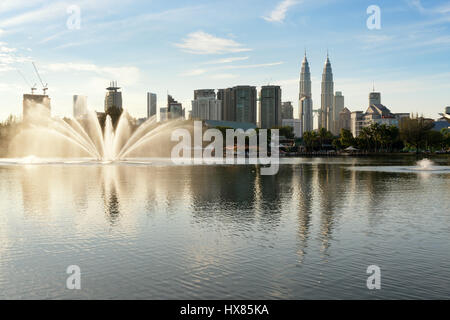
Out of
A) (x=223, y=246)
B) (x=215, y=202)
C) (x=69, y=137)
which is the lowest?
(x=223, y=246)

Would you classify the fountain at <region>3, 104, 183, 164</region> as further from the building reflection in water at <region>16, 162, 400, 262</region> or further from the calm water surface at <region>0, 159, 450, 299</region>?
the calm water surface at <region>0, 159, 450, 299</region>

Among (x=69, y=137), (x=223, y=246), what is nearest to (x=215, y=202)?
(x=223, y=246)

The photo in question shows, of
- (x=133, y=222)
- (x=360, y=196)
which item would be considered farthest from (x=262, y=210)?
(x=360, y=196)

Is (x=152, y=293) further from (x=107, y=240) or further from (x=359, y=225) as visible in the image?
(x=359, y=225)

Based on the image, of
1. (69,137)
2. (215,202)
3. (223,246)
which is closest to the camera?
(223,246)

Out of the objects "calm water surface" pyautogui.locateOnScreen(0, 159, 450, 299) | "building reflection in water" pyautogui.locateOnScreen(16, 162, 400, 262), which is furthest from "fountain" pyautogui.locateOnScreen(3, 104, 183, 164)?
"calm water surface" pyautogui.locateOnScreen(0, 159, 450, 299)

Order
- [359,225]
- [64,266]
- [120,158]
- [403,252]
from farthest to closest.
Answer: [120,158] → [359,225] → [403,252] → [64,266]

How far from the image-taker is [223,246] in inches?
785

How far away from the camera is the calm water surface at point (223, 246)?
48.3 ft

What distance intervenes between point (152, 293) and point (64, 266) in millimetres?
4605

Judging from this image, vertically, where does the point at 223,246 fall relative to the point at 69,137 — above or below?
below

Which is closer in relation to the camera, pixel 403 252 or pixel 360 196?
pixel 403 252

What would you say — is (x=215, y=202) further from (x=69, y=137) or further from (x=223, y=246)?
(x=69, y=137)
